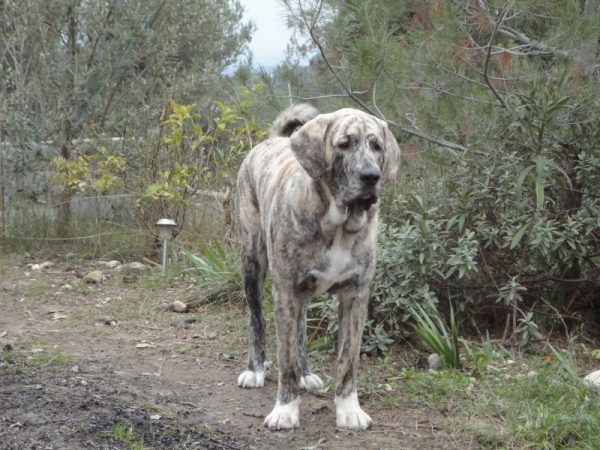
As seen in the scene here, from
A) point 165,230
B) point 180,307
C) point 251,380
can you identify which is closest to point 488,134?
point 251,380

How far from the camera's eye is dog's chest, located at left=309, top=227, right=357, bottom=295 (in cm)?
366

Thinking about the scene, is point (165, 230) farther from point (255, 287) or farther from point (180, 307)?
point (255, 287)

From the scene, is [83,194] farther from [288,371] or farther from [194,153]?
[288,371]

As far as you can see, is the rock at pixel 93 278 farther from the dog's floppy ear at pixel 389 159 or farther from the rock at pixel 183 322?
the dog's floppy ear at pixel 389 159

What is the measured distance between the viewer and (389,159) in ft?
11.9

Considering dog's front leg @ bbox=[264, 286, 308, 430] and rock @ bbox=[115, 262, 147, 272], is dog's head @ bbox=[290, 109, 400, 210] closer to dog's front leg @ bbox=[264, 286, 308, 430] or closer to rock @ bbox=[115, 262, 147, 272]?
dog's front leg @ bbox=[264, 286, 308, 430]

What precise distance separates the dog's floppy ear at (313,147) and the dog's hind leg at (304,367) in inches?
41.1

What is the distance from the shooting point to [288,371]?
3.77 m

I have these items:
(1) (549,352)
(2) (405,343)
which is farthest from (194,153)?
(1) (549,352)

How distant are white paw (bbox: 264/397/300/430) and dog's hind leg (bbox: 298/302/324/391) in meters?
0.55

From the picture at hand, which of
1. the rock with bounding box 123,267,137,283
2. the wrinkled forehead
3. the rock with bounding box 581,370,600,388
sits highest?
the wrinkled forehead

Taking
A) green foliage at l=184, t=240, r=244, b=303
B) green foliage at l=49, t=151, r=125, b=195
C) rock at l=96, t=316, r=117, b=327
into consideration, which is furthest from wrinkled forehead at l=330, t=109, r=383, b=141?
green foliage at l=49, t=151, r=125, b=195

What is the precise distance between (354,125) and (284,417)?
4.58ft

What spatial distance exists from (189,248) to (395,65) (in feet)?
10.0
